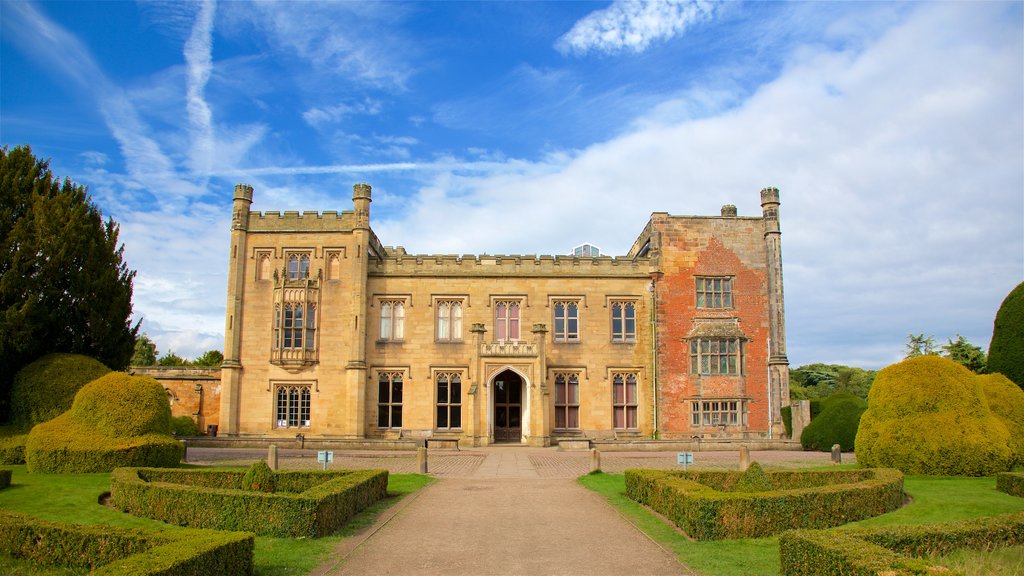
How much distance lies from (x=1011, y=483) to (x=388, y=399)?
90.2ft

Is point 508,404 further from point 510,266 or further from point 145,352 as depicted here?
point 145,352

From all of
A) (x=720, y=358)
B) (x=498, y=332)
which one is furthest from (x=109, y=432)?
(x=720, y=358)

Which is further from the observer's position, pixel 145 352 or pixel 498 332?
pixel 145 352

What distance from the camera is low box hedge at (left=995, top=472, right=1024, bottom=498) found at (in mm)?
16250

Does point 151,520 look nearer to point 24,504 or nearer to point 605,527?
point 24,504

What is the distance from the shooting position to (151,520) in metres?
13.8

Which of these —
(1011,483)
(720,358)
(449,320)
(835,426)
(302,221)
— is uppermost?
(302,221)

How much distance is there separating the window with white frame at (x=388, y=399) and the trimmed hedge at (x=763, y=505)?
74.2 feet

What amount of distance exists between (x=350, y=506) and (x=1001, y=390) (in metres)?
19.6

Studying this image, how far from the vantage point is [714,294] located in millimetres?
37906

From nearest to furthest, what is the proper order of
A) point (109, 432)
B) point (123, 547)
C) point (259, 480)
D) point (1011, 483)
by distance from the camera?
point (123, 547)
point (259, 480)
point (1011, 483)
point (109, 432)

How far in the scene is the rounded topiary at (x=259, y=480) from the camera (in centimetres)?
1541

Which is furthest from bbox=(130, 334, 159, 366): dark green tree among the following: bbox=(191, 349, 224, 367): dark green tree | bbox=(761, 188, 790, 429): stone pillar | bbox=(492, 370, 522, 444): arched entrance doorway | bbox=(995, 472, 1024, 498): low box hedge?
bbox=(995, 472, 1024, 498): low box hedge

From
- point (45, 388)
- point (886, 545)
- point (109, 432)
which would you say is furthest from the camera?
point (45, 388)
